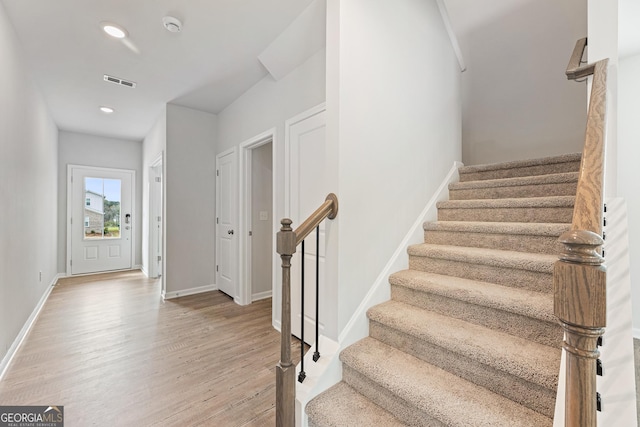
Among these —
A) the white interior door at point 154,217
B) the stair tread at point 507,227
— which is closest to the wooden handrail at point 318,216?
the stair tread at point 507,227

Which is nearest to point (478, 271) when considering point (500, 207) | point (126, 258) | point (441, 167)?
point (500, 207)

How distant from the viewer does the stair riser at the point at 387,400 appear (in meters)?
1.22

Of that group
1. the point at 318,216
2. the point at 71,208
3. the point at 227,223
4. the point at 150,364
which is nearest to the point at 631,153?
the point at 318,216

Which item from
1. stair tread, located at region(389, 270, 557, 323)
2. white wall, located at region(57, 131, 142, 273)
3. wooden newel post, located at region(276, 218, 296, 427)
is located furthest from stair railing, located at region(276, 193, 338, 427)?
white wall, located at region(57, 131, 142, 273)

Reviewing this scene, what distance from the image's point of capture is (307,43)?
2449 millimetres

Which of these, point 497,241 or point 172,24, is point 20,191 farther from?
point 497,241

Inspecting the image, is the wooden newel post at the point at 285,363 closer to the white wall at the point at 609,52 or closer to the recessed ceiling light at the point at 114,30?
the white wall at the point at 609,52

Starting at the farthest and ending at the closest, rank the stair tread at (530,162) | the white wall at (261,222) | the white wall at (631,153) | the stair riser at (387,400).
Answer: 1. the white wall at (261,222)
2. the white wall at (631,153)
3. the stair tread at (530,162)
4. the stair riser at (387,400)

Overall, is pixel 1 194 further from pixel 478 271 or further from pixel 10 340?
pixel 478 271

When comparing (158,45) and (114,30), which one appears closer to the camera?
(114,30)

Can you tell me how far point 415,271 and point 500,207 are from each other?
0.78m

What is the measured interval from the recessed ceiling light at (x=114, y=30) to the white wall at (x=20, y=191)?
0.62 m

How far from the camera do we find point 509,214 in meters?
1.99

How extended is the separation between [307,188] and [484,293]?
162 cm
